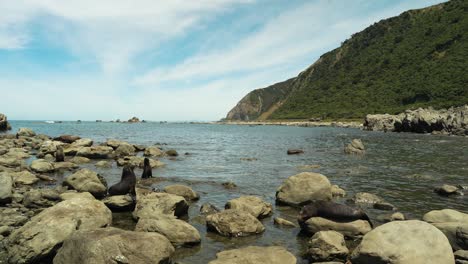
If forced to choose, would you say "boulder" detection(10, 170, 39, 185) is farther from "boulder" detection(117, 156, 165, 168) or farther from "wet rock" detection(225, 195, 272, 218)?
"wet rock" detection(225, 195, 272, 218)

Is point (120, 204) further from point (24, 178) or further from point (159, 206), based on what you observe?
point (24, 178)

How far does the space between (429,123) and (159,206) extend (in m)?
76.5

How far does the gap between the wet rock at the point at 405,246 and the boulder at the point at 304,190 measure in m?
6.78

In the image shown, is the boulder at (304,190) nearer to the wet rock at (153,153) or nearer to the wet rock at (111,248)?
the wet rock at (111,248)

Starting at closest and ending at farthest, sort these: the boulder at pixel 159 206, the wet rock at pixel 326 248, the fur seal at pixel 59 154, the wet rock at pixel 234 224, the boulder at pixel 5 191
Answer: the wet rock at pixel 326 248 < the wet rock at pixel 234 224 < the boulder at pixel 159 206 < the boulder at pixel 5 191 < the fur seal at pixel 59 154

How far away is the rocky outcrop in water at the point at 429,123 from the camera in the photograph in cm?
7062

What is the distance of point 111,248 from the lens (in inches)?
351

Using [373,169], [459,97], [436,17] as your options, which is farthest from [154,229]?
[436,17]

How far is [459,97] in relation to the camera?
319ft

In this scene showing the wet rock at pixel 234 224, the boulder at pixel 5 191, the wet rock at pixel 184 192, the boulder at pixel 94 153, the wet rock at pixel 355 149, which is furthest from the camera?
the wet rock at pixel 355 149

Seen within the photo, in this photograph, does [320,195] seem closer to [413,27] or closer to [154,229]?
[154,229]

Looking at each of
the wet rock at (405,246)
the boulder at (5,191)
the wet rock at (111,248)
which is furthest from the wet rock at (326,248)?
the boulder at (5,191)

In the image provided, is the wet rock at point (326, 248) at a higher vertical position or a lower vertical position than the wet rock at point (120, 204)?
lower

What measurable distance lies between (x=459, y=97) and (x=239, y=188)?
322 ft
